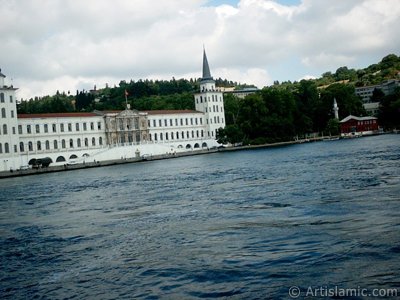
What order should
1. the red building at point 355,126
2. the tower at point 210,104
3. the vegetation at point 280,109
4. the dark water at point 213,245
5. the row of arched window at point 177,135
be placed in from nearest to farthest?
the dark water at point 213,245 < the row of arched window at point 177,135 < the vegetation at point 280,109 < the tower at point 210,104 < the red building at point 355,126

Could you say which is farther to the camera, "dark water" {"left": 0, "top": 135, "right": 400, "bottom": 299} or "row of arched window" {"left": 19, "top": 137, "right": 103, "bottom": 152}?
"row of arched window" {"left": 19, "top": 137, "right": 103, "bottom": 152}

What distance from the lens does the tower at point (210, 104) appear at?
115 metres

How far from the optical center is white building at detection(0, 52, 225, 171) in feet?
263

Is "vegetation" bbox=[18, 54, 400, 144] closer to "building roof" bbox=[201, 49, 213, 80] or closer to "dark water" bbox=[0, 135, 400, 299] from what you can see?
"building roof" bbox=[201, 49, 213, 80]

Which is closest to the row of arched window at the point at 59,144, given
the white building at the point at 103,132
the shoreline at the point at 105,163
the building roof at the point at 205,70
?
the white building at the point at 103,132

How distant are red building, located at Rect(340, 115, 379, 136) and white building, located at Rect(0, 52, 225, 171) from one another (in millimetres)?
27916

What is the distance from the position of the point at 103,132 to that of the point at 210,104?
28813 millimetres

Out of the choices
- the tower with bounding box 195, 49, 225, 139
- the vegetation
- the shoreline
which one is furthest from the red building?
the tower with bounding box 195, 49, 225, 139

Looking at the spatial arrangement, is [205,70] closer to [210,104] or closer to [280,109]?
[210,104]

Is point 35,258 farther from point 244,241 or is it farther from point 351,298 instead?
point 351,298

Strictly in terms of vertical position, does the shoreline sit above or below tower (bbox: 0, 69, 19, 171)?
below

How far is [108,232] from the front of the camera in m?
18.2

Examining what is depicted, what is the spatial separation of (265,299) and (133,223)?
10.7 m

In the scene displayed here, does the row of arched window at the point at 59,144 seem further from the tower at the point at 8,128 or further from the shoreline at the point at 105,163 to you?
the shoreline at the point at 105,163
